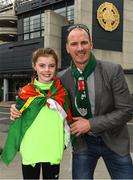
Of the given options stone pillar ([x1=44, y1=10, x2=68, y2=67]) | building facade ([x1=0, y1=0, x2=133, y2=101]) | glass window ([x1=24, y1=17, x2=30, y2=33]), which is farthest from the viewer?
glass window ([x1=24, y1=17, x2=30, y2=33])

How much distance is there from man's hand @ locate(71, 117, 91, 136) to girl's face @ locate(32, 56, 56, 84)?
44 cm

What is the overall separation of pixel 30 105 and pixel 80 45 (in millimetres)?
610

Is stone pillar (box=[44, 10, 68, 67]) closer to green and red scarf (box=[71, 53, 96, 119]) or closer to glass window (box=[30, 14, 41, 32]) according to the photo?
glass window (box=[30, 14, 41, 32])

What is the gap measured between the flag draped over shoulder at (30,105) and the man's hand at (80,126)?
14cm

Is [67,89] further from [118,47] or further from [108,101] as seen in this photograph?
[118,47]

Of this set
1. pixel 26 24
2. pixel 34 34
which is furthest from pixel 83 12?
pixel 26 24

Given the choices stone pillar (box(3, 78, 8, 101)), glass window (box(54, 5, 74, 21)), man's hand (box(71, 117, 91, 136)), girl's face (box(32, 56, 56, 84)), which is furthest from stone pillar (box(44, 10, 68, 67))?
man's hand (box(71, 117, 91, 136))

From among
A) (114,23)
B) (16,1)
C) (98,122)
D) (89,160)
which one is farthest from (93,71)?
(16,1)

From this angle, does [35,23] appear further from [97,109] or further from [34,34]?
[97,109]

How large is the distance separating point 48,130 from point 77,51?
25.5 inches

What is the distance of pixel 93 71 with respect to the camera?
339 centimetres

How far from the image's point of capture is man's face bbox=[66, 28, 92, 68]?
10.9 ft

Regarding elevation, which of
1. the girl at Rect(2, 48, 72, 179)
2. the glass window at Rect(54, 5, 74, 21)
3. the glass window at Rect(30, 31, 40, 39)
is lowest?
the girl at Rect(2, 48, 72, 179)

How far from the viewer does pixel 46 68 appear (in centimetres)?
352
